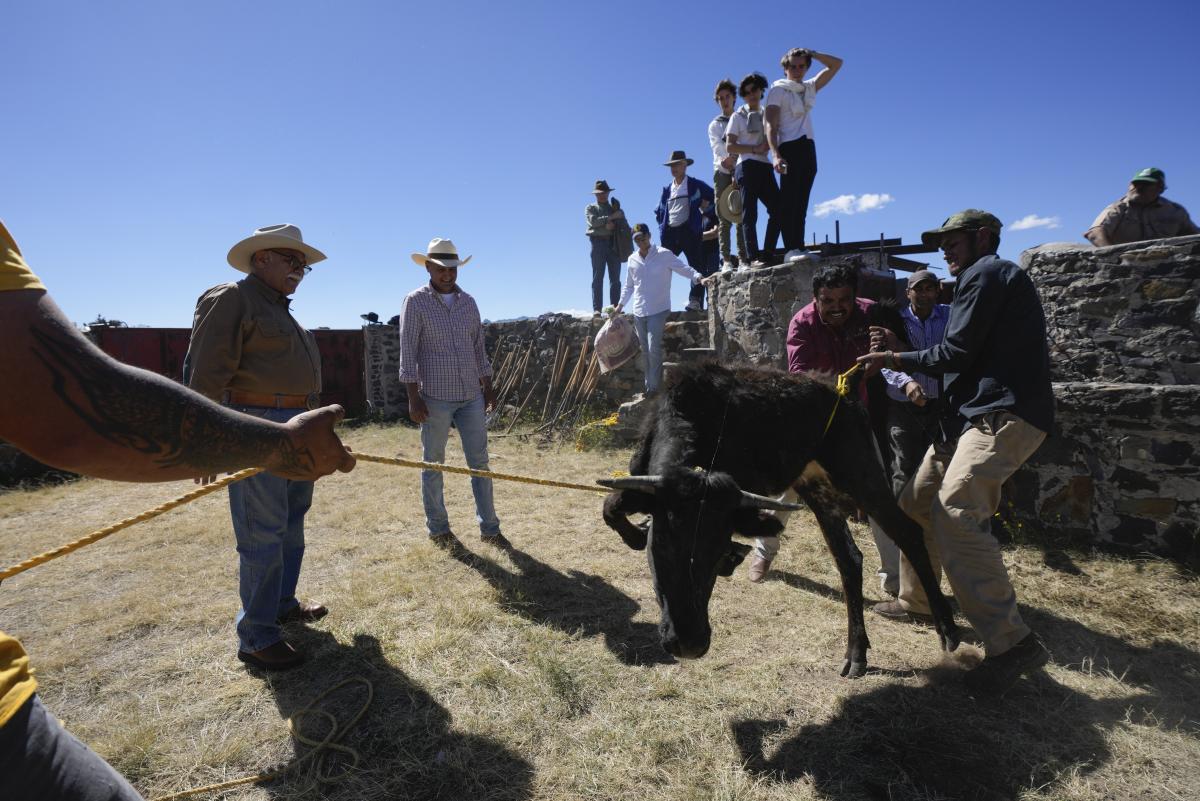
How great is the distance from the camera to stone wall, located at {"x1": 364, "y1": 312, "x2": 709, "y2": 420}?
9750 millimetres

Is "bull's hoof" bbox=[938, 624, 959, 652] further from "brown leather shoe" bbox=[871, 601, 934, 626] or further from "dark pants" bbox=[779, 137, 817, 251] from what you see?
"dark pants" bbox=[779, 137, 817, 251]

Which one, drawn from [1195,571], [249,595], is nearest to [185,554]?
[249,595]

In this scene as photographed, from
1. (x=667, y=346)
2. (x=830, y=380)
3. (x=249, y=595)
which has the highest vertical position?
(x=667, y=346)

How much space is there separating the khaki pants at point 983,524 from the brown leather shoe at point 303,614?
395 cm

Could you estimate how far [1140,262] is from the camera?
4.55 meters

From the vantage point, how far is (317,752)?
2604 millimetres

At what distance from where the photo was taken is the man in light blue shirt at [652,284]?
8.39m

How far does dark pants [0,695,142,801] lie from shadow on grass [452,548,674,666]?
2589mm

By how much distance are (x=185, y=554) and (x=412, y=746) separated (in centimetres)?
420

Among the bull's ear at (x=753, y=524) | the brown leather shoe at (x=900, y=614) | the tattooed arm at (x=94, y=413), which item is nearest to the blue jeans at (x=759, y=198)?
the brown leather shoe at (x=900, y=614)

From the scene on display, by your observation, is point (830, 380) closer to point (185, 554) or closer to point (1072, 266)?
point (1072, 266)

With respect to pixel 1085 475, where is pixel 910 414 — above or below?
above

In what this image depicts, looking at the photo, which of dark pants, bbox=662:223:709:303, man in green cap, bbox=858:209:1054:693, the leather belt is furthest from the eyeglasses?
dark pants, bbox=662:223:709:303

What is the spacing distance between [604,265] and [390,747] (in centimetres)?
964
